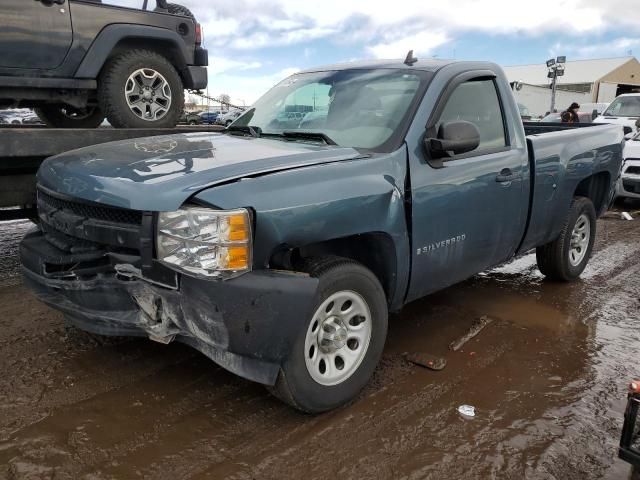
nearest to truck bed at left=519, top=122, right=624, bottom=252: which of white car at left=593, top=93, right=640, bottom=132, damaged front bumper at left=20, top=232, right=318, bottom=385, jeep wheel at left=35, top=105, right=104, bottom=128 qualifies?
damaged front bumper at left=20, top=232, right=318, bottom=385

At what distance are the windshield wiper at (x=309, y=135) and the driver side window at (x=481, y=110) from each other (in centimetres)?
81

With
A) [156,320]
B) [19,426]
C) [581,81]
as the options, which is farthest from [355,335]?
[581,81]

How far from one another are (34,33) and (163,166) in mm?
2854

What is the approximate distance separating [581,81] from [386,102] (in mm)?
56000

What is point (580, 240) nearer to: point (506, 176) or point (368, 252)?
point (506, 176)

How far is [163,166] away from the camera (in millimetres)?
2787

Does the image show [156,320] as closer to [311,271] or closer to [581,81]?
[311,271]

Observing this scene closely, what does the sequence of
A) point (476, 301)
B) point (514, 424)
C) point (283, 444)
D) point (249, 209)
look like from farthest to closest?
point (476, 301), point (514, 424), point (283, 444), point (249, 209)

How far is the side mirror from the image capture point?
127 inches

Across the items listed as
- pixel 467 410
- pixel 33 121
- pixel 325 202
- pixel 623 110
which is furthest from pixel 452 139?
pixel 33 121

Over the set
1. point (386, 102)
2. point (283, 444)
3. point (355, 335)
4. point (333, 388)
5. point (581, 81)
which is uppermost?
point (581, 81)

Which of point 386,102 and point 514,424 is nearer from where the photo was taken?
point 514,424

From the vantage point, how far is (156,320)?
268cm

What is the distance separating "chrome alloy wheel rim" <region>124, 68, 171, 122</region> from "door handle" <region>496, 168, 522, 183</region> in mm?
3433
